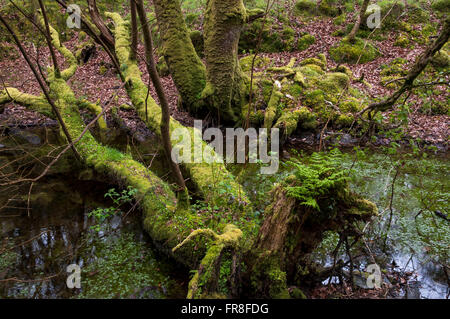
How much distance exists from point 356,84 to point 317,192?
29.0 feet

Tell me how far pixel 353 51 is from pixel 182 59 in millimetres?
7594

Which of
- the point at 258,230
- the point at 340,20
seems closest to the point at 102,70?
the point at 340,20

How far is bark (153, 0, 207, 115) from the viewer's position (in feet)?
27.6

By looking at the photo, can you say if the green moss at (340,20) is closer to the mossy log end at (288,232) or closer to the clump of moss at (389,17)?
the clump of moss at (389,17)

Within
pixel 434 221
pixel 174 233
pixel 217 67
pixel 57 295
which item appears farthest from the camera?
pixel 217 67

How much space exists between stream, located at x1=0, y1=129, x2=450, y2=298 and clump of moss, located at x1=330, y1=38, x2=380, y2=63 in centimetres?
688

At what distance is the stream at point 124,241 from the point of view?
3807 millimetres

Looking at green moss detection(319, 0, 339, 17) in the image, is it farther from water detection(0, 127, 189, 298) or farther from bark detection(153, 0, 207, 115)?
water detection(0, 127, 189, 298)

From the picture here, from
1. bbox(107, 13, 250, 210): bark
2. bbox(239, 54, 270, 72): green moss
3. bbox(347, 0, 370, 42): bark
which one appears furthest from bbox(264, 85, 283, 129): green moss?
bbox(347, 0, 370, 42): bark

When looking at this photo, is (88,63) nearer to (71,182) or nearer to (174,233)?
(71,182)

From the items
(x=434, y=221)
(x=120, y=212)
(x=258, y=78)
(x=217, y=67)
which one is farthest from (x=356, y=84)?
(x=120, y=212)

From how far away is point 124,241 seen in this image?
4656 millimetres
